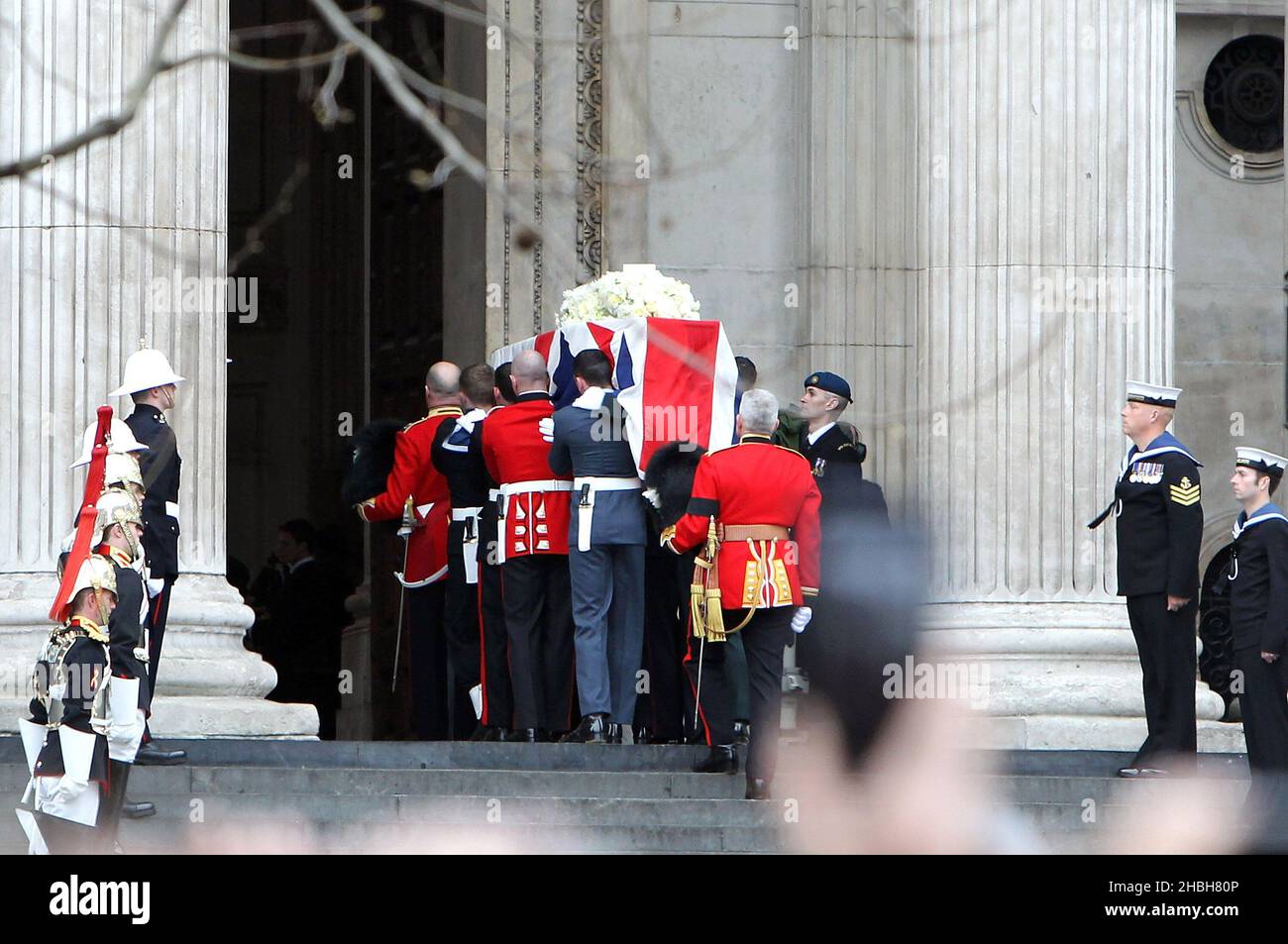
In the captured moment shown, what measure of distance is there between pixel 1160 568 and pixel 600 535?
2.92 meters

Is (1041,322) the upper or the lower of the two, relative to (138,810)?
upper

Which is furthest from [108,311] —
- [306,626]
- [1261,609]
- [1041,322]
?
[1261,609]

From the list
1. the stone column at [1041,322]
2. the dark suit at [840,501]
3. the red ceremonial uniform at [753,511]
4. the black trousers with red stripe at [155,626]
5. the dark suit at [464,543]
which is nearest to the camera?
the black trousers with red stripe at [155,626]

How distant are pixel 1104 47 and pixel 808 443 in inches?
130

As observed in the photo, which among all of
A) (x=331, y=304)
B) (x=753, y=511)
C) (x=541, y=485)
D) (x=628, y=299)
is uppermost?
(x=331, y=304)

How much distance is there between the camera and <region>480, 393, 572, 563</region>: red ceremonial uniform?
1445 centimetres

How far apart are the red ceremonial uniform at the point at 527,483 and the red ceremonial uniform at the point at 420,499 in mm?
831

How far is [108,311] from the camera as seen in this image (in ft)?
46.8

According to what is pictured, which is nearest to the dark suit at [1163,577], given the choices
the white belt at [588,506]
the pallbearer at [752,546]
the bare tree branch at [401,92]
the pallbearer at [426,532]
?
the pallbearer at [752,546]

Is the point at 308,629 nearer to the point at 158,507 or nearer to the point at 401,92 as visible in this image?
the point at 158,507

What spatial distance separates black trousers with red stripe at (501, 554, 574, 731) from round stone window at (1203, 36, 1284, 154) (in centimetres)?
804

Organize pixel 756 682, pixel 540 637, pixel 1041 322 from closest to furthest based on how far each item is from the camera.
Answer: pixel 756 682 → pixel 540 637 → pixel 1041 322

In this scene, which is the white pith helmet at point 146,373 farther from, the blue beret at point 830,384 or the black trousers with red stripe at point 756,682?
the blue beret at point 830,384

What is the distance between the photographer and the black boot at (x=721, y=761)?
13258 millimetres
